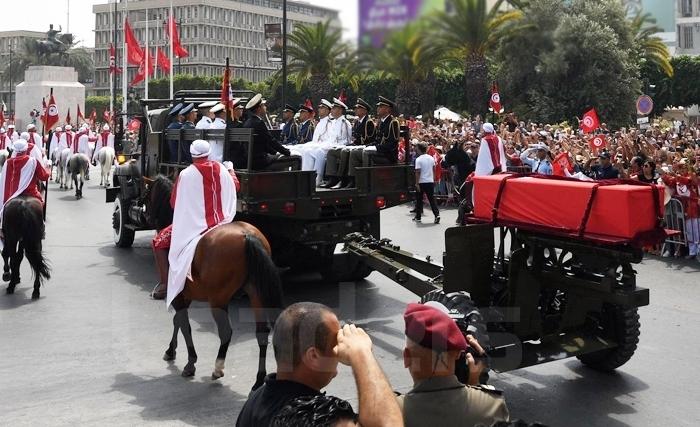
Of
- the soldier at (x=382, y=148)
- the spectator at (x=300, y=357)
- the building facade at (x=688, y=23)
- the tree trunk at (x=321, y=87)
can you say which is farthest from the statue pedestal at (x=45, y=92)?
the building facade at (x=688, y=23)

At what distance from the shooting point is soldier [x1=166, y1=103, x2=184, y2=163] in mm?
12658

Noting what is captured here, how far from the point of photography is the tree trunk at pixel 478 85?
27803 millimetres

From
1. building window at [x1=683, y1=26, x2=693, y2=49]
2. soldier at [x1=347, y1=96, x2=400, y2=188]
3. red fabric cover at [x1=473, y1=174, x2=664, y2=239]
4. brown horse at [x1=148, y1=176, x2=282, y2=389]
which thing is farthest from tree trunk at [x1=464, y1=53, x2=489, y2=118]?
building window at [x1=683, y1=26, x2=693, y2=49]

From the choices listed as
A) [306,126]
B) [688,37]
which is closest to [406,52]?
[306,126]

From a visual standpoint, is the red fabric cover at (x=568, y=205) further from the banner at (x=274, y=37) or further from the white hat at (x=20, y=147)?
the banner at (x=274, y=37)

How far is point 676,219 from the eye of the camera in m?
13.9

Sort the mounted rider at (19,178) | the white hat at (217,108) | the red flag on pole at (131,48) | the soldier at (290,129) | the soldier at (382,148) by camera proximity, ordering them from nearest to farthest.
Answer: the mounted rider at (19,178)
the soldier at (382,148)
the white hat at (217,108)
the soldier at (290,129)
the red flag on pole at (131,48)

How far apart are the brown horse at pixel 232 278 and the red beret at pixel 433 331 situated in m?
4.43

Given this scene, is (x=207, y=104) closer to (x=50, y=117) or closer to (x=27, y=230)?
(x=27, y=230)

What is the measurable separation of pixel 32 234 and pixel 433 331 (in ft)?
29.2

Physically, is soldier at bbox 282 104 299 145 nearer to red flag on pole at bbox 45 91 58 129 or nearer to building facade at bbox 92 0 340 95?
building facade at bbox 92 0 340 95

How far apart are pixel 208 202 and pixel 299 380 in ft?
16.7

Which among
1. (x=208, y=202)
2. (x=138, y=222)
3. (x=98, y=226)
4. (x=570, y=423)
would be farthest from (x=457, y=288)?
(x=98, y=226)

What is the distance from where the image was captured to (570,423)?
614 cm
